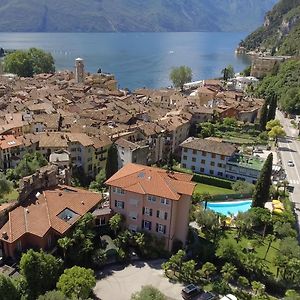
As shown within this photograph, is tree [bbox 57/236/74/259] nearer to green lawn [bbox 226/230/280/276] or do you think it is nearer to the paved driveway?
the paved driveway

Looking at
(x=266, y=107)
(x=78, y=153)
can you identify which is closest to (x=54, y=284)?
(x=78, y=153)

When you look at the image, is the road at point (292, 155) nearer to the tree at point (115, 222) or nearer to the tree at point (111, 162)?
the tree at point (115, 222)

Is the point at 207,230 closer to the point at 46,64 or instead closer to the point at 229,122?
the point at 229,122

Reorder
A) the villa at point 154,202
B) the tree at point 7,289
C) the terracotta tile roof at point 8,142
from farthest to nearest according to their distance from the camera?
the terracotta tile roof at point 8,142
the villa at point 154,202
the tree at point 7,289

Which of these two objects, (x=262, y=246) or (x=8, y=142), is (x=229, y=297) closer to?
(x=262, y=246)

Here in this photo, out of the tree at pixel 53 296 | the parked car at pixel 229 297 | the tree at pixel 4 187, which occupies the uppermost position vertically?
the tree at pixel 53 296

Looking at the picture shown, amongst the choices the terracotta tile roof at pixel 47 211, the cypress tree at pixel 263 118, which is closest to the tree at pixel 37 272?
the terracotta tile roof at pixel 47 211

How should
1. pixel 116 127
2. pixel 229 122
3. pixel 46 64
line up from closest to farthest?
pixel 116 127 → pixel 229 122 → pixel 46 64
